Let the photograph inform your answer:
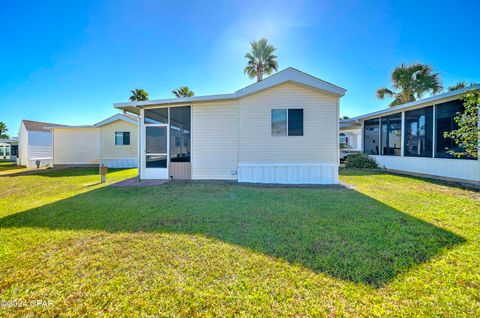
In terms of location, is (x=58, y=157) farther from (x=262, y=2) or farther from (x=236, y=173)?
(x=262, y=2)

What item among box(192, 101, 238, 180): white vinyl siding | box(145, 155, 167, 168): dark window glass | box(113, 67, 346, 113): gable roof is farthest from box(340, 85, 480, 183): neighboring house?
box(145, 155, 167, 168): dark window glass

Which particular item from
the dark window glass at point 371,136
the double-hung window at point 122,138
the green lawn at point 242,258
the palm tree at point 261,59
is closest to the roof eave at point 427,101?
the dark window glass at point 371,136

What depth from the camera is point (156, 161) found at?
9.01 metres

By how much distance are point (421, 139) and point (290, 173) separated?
7280 millimetres

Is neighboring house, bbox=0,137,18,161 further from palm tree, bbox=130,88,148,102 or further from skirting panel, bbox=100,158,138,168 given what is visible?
skirting panel, bbox=100,158,138,168

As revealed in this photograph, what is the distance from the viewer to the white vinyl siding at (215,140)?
8.45 m

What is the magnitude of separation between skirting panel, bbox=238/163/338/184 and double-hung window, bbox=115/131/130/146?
11613mm

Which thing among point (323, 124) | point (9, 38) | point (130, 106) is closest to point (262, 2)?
point (323, 124)

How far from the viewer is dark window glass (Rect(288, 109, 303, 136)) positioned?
7.93 m

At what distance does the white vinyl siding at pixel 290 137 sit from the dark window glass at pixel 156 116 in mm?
3499

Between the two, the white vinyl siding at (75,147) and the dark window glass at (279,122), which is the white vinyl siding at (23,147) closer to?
the white vinyl siding at (75,147)

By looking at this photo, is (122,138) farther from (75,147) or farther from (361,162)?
(361,162)

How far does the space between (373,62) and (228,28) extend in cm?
1029

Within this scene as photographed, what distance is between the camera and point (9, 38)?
1149cm
